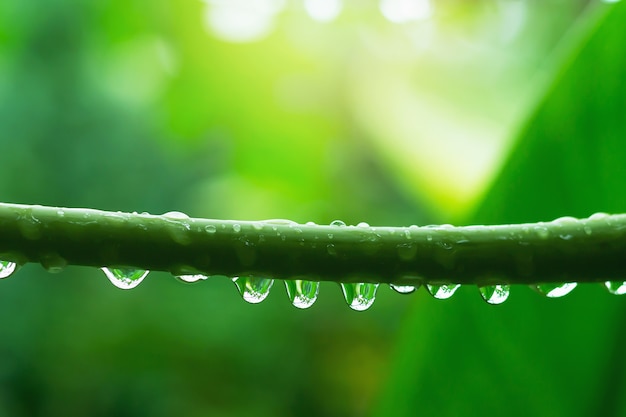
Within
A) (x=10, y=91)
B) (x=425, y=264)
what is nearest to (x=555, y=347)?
(x=425, y=264)

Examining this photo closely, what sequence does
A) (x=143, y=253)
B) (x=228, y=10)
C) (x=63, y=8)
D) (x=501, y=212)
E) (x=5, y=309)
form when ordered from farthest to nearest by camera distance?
(x=63, y=8) → (x=5, y=309) → (x=228, y=10) → (x=501, y=212) → (x=143, y=253)

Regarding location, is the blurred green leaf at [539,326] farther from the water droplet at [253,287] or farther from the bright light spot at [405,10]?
the bright light spot at [405,10]

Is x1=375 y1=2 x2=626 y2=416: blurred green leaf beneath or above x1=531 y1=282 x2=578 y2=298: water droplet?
above

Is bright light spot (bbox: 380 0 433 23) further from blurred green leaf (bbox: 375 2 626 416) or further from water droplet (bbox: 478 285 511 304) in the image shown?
water droplet (bbox: 478 285 511 304)

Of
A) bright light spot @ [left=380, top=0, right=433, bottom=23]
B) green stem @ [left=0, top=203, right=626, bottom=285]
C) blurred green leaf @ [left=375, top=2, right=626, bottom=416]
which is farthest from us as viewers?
bright light spot @ [left=380, top=0, right=433, bottom=23]

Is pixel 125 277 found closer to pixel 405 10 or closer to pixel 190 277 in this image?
pixel 190 277

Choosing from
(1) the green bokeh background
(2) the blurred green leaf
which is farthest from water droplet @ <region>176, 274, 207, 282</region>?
(1) the green bokeh background

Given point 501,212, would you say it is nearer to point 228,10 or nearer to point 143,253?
point 143,253
